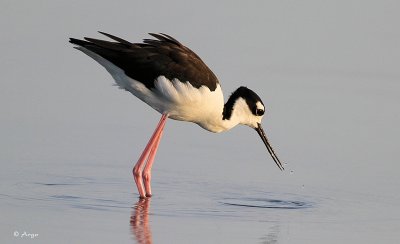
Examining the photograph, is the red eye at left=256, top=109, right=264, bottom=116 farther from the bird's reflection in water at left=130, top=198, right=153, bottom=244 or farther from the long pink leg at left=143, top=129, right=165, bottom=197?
the bird's reflection in water at left=130, top=198, right=153, bottom=244

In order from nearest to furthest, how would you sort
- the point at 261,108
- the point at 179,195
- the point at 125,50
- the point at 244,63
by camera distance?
1. the point at 179,195
2. the point at 125,50
3. the point at 261,108
4. the point at 244,63

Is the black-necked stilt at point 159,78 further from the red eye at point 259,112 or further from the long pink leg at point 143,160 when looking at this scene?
the red eye at point 259,112

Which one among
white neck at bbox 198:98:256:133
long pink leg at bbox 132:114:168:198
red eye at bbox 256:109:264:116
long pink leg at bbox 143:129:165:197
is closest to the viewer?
long pink leg at bbox 132:114:168:198

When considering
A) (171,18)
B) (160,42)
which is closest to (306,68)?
(171,18)

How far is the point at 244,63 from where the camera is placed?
1298 centimetres

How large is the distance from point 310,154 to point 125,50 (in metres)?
2.09

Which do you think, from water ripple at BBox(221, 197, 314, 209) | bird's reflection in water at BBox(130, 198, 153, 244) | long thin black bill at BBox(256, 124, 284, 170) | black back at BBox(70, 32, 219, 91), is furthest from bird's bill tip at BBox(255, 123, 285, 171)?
bird's reflection in water at BBox(130, 198, 153, 244)

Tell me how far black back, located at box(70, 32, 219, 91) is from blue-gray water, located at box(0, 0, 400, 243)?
2.84 ft

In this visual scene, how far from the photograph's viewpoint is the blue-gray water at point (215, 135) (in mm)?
7887

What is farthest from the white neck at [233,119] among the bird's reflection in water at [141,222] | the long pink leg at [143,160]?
the bird's reflection in water at [141,222]

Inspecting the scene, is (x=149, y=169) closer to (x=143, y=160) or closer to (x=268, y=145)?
(x=143, y=160)

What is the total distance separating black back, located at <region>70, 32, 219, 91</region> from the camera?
9.41 metres

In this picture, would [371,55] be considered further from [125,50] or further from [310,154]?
[125,50]

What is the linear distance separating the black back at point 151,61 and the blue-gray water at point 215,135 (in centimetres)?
86
